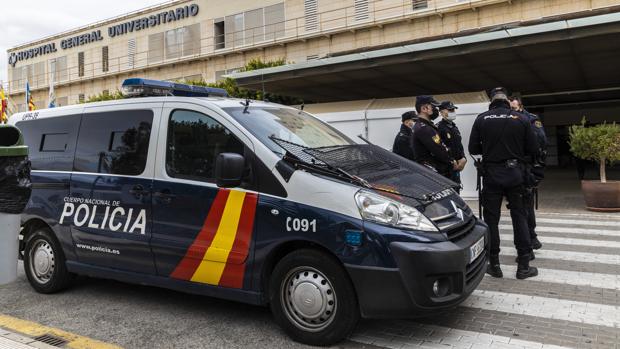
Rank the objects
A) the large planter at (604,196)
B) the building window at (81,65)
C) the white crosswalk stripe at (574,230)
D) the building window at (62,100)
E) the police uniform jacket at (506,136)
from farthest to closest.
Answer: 1. the building window at (81,65)
2. the building window at (62,100)
3. the large planter at (604,196)
4. the white crosswalk stripe at (574,230)
5. the police uniform jacket at (506,136)

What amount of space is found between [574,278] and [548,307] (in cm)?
115

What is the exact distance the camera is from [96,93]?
38.2 m

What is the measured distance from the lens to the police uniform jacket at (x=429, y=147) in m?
6.12

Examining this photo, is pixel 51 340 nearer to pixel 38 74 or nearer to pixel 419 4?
pixel 419 4

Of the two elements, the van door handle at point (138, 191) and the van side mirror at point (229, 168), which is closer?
the van side mirror at point (229, 168)

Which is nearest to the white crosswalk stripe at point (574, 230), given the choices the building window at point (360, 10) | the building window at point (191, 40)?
the building window at point (360, 10)

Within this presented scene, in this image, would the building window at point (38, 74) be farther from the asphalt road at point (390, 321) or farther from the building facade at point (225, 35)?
the asphalt road at point (390, 321)

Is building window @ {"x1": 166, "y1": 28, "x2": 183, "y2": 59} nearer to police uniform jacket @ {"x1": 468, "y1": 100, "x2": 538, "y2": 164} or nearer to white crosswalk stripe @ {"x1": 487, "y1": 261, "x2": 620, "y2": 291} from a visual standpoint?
police uniform jacket @ {"x1": 468, "y1": 100, "x2": 538, "y2": 164}

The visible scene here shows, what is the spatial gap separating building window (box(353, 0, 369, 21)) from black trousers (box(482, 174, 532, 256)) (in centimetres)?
2220

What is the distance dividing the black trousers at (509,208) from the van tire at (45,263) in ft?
14.3

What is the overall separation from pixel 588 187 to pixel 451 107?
4.91 m

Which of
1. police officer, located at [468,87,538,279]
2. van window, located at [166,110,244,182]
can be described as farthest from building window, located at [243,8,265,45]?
van window, located at [166,110,244,182]

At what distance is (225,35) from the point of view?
104ft

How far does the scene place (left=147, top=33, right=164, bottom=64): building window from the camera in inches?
1377
